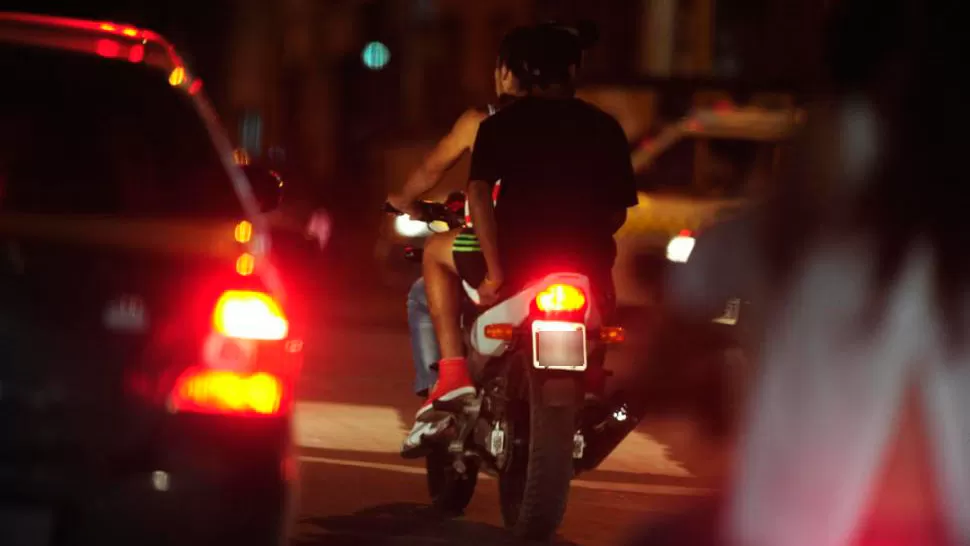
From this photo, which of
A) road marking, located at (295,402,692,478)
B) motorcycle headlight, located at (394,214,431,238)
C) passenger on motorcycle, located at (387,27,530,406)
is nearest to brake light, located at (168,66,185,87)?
passenger on motorcycle, located at (387,27,530,406)

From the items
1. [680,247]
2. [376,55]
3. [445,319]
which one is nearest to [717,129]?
[680,247]

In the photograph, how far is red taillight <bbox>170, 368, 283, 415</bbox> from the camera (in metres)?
4.76

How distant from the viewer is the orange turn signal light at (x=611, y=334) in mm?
7559

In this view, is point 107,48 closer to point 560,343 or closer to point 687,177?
point 560,343

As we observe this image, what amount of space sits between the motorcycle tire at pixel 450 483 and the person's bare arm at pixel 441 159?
939 millimetres

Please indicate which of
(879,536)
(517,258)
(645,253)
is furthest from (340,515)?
(645,253)

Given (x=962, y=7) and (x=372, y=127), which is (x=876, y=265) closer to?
(x=962, y=7)

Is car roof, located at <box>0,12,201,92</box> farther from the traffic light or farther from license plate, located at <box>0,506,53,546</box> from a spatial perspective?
the traffic light

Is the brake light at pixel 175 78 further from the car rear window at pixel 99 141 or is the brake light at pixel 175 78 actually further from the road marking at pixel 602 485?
the road marking at pixel 602 485

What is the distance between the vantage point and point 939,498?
16.6 ft

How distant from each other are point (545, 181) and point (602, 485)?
6.11 ft

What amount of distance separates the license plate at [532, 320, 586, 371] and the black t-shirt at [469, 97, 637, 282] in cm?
37

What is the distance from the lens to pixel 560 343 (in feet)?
24.2

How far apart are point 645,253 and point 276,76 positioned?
2041 cm
